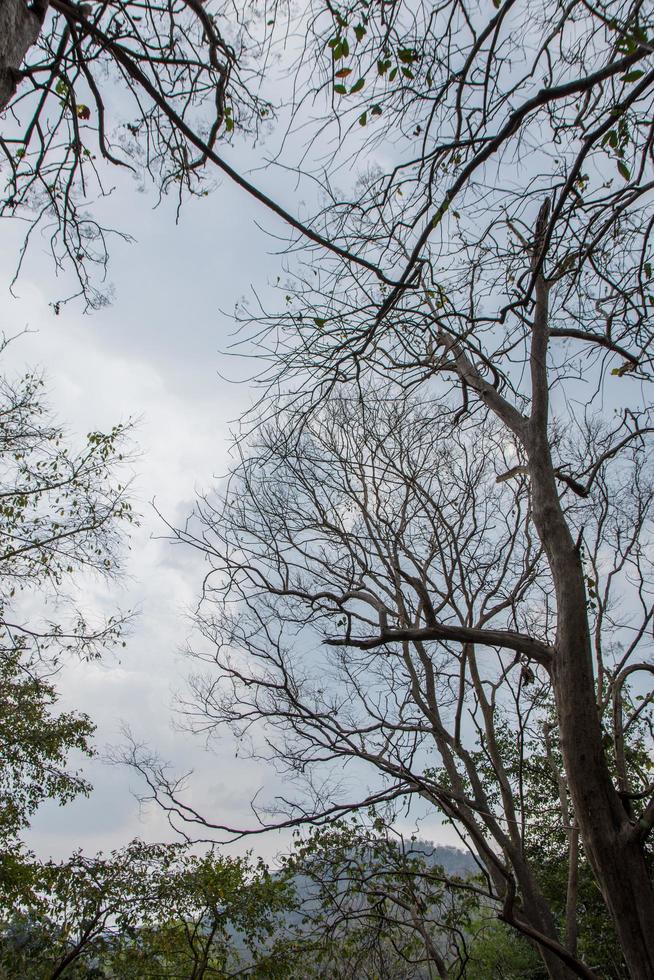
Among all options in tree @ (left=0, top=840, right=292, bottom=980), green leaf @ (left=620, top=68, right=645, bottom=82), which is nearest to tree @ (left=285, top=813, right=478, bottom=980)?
tree @ (left=0, top=840, right=292, bottom=980)

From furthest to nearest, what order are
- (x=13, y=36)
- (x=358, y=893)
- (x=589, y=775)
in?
1. (x=358, y=893)
2. (x=589, y=775)
3. (x=13, y=36)

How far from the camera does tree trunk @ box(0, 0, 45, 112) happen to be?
1.74 meters

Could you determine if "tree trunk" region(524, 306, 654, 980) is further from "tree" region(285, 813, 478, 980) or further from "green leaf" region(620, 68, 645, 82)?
"tree" region(285, 813, 478, 980)

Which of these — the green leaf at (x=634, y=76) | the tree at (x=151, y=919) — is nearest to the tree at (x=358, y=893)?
the tree at (x=151, y=919)

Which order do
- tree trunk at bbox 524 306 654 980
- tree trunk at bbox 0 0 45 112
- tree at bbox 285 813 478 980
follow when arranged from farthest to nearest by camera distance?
tree at bbox 285 813 478 980
tree trunk at bbox 524 306 654 980
tree trunk at bbox 0 0 45 112

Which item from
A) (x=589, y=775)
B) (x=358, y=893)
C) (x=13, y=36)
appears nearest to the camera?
(x=13, y=36)

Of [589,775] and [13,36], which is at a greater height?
[13,36]

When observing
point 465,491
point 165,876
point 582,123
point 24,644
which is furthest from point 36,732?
point 582,123

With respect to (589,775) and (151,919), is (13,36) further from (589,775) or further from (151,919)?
(151,919)

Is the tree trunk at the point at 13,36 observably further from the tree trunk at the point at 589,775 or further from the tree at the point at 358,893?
the tree at the point at 358,893

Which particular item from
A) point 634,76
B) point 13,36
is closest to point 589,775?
point 634,76

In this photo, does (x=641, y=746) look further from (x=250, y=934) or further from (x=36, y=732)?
(x=36, y=732)

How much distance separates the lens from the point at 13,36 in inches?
70.9

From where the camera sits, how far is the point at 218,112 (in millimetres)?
2600
